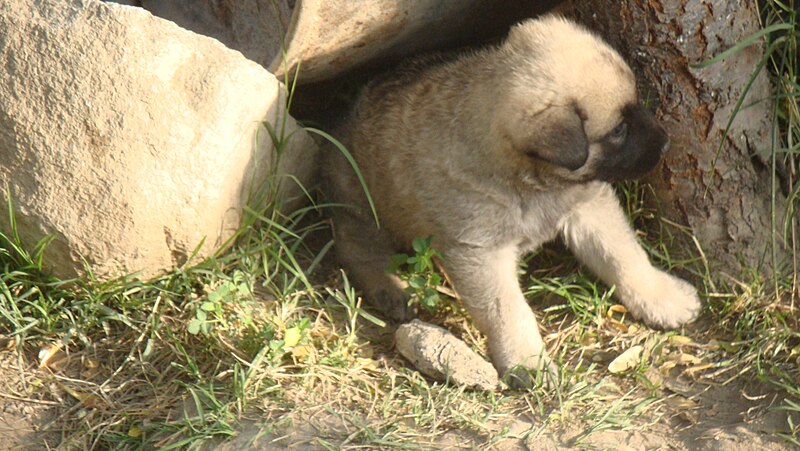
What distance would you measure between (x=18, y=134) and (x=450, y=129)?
67.9 inches

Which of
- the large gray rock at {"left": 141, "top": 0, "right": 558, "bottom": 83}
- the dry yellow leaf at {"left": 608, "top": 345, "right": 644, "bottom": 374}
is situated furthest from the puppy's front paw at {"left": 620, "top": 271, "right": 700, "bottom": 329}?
the large gray rock at {"left": 141, "top": 0, "right": 558, "bottom": 83}

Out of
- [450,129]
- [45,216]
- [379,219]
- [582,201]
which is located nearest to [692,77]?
[582,201]

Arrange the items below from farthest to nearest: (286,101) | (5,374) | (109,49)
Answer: (286,101)
(5,374)
(109,49)

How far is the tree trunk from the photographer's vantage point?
390 centimetres

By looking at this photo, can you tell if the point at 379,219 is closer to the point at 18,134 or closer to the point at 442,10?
the point at 442,10

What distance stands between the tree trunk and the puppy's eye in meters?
0.35

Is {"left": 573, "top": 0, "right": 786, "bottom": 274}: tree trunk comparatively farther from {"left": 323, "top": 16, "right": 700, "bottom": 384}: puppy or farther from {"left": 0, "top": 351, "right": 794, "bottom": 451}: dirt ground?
{"left": 0, "top": 351, "right": 794, "bottom": 451}: dirt ground

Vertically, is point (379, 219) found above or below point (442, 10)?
below

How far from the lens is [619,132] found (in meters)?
3.80

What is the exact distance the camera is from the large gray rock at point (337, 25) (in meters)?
3.98

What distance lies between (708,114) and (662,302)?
32.4 inches

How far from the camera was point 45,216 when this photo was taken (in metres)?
3.81

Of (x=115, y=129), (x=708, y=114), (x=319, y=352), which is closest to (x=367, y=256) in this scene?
(x=319, y=352)

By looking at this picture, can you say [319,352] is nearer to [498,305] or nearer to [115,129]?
[498,305]
